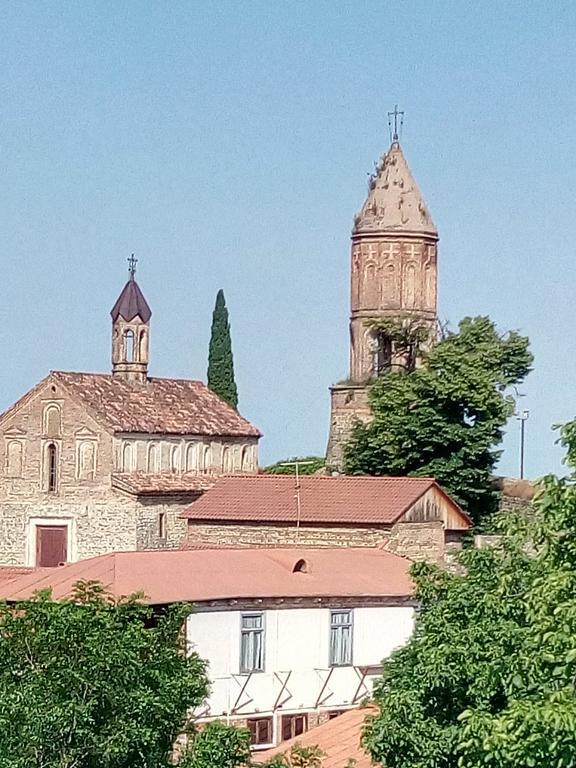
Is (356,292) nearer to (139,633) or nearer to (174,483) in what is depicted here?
(174,483)

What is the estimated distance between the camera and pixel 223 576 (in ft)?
113

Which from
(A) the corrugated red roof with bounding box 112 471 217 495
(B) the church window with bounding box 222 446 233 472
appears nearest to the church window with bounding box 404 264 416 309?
(B) the church window with bounding box 222 446 233 472

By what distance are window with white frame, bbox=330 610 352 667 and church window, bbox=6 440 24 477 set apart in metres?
20.3

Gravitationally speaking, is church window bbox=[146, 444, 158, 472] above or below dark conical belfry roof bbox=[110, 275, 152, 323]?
below

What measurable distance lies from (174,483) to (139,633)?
94.3ft

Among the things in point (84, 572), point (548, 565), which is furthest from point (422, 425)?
point (548, 565)

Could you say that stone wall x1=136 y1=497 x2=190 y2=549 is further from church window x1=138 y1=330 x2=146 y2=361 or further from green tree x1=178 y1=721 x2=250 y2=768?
green tree x1=178 y1=721 x2=250 y2=768

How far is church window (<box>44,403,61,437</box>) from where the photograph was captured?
174ft

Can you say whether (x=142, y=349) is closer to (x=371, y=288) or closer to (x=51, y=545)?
(x=51, y=545)

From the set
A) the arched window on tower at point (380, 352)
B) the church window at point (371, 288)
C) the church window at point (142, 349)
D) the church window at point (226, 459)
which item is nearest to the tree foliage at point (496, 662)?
the church window at point (226, 459)

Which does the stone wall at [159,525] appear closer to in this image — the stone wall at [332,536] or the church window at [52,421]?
the church window at [52,421]

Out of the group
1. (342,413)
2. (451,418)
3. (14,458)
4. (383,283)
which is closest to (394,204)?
(383,283)

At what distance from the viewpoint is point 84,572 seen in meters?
34.5

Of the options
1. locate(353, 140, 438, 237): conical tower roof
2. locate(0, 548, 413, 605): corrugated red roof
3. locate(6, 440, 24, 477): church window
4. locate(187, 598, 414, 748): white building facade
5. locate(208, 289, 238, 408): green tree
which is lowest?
locate(187, 598, 414, 748): white building facade
